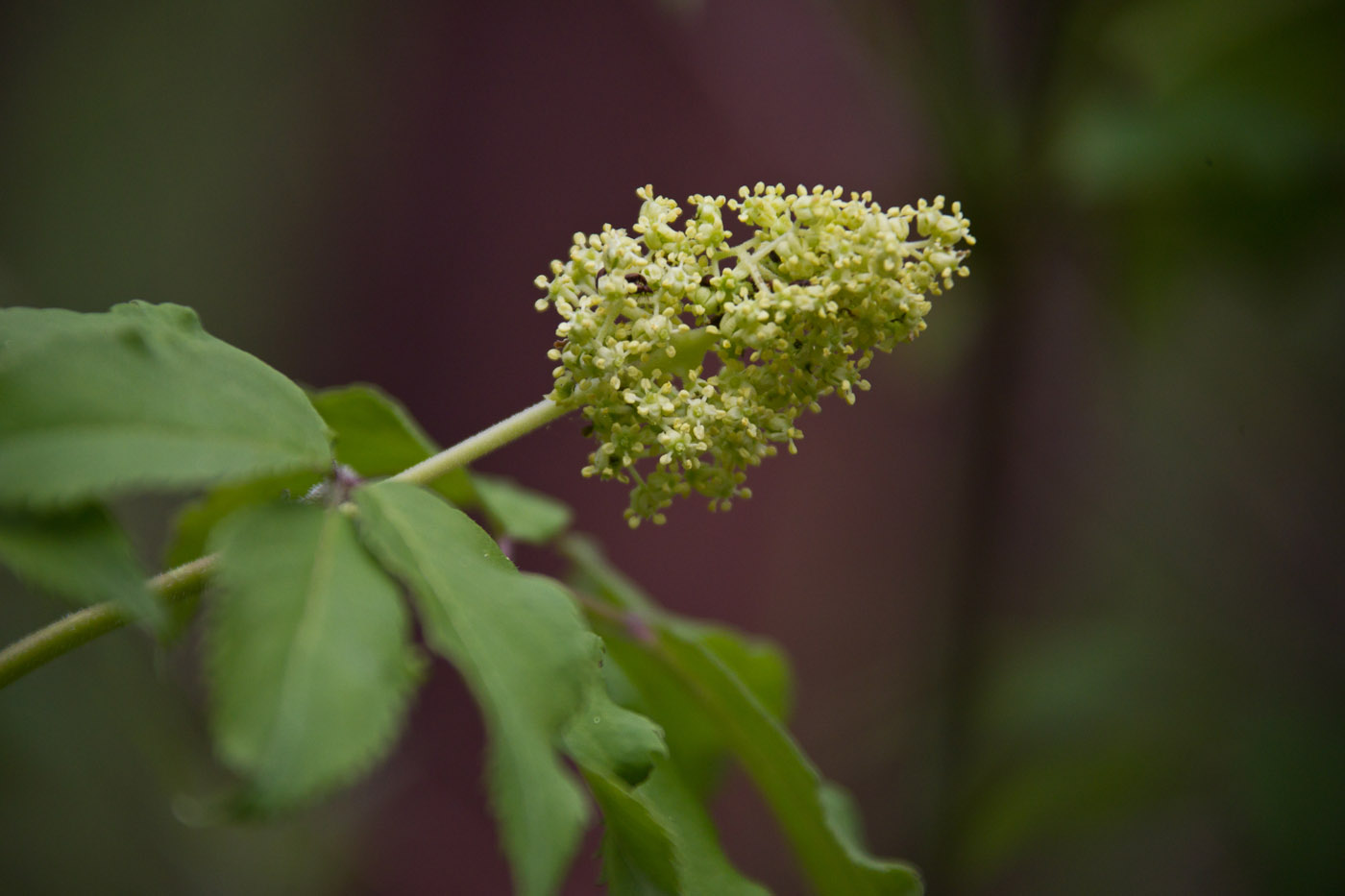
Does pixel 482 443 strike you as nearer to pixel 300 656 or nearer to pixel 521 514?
pixel 300 656

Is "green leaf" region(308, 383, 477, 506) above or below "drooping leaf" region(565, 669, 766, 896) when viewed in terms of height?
above

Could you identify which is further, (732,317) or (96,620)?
(732,317)

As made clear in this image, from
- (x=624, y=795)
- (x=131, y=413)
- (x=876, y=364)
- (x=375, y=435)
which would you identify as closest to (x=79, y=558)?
(x=131, y=413)

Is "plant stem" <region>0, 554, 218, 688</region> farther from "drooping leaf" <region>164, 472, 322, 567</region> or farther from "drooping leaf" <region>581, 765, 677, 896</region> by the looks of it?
"drooping leaf" <region>164, 472, 322, 567</region>

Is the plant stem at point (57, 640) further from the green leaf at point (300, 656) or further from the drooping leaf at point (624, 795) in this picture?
the drooping leaf at point (624, 795)

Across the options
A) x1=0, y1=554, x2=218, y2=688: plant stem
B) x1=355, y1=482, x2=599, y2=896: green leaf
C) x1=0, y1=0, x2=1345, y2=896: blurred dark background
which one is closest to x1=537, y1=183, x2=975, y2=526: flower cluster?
x1=355, y1=482, x2=599, y2=896: green leaf
